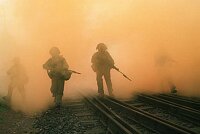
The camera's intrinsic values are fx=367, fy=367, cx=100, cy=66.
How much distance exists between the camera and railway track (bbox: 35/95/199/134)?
7191 millimetres

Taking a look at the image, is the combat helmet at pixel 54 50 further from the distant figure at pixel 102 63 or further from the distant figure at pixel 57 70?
the distant figure at pixel 102 63

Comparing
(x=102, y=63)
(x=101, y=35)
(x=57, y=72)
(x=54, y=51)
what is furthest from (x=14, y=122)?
(x=101, y=35)

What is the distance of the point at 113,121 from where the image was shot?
771cm

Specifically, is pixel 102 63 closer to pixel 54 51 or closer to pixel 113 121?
pixel 54 51

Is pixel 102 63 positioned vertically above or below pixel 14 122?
above

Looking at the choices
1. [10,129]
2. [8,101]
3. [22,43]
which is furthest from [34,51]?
[10,129]

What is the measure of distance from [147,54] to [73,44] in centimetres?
567

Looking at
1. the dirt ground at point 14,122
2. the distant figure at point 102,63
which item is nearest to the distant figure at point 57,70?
the dirt ground at point 14,122

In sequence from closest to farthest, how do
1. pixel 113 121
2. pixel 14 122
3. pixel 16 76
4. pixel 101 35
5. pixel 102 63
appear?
pixel 113 121 < pixel 14 122 < pixel 102 63 < pixel 16 76 < pixel 101 35

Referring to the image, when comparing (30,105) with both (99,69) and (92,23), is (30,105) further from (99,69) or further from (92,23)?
(92,23)

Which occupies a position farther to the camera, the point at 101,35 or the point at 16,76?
the point at 101,35

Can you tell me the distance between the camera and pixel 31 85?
18812 mm

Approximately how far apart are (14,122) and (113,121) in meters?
3.76

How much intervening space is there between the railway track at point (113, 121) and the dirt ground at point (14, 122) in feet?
0.98
